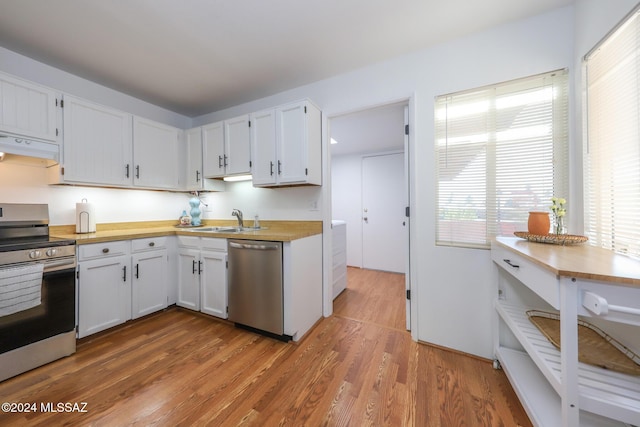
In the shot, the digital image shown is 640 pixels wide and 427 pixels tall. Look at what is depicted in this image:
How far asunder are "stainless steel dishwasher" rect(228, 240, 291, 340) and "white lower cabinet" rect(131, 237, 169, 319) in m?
0.87

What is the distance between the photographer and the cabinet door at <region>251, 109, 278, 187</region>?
2320mm

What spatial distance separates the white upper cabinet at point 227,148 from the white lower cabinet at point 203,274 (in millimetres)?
833

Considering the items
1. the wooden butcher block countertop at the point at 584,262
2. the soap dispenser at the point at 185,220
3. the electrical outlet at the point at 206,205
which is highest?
the electrical outlet at the point at 206,205

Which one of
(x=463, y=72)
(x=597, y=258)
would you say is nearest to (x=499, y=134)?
(x=463, y=72)

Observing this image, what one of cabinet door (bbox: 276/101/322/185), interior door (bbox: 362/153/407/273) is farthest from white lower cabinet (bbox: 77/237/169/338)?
interior door (bbox: 362/153/407/273)

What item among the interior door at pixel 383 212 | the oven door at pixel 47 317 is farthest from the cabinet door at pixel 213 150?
the interior door at pixel 383 212

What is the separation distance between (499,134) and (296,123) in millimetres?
1675

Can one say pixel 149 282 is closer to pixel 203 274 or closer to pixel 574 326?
→ pixel 203 274

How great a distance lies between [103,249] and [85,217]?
0.54 metres

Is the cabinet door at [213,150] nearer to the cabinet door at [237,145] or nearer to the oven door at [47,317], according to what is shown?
the cabinet door at [237,145]

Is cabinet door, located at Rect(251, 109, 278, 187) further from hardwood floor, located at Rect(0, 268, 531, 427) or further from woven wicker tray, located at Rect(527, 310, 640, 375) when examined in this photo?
woven wicker tray, located at Rect(527, 310, 640, 375)

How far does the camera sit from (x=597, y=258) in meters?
1.00

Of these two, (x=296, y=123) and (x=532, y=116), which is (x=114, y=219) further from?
(x=532, y=116)

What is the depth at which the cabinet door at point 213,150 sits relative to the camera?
266 centimetres
